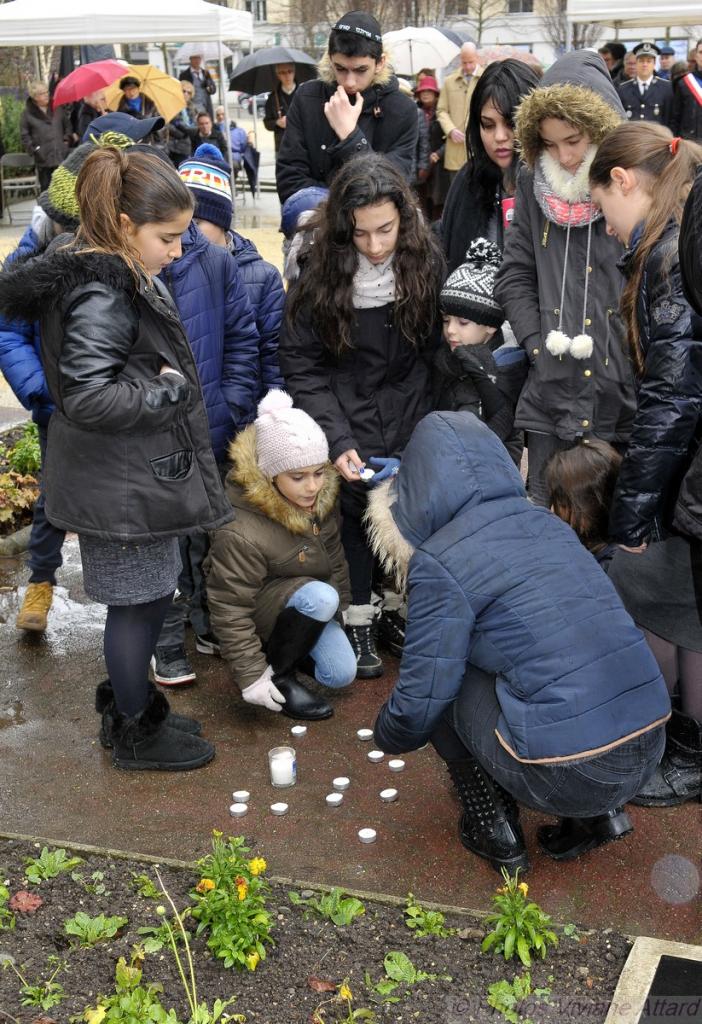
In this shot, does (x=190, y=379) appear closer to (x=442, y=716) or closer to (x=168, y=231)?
(x=168, y=231)

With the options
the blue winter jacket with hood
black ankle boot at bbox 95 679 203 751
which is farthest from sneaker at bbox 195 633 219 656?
the blue winter jacket with hood

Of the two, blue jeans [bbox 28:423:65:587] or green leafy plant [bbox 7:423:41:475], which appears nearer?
blue jeans [bbox 28:423:65:587]

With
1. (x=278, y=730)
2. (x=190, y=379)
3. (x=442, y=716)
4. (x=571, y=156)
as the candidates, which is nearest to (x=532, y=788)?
(x=442, y=716)

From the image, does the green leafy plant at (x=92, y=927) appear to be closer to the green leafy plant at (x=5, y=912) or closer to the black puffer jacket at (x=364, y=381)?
the green leafy plant at (x=5, y=912)

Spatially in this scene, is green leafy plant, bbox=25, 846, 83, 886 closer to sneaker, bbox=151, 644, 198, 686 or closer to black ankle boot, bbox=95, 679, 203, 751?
black ankle boot, bbox=95, 679, 203, 751

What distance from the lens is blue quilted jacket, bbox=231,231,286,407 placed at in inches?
177

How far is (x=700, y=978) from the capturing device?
265cm

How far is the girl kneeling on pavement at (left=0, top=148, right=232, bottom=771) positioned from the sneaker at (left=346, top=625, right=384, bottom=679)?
3.23ft

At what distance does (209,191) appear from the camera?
434 centimetres

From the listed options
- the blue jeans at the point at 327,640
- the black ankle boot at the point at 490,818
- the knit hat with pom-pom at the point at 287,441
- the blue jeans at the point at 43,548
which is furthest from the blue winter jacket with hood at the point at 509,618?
the blue jeans at the point at 43,548

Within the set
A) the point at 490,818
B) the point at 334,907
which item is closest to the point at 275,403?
the point at 490,818

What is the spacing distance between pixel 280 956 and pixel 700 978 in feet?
3.36

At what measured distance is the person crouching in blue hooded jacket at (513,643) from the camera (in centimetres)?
280

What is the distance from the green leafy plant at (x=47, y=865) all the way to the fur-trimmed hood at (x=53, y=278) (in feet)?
5.06
